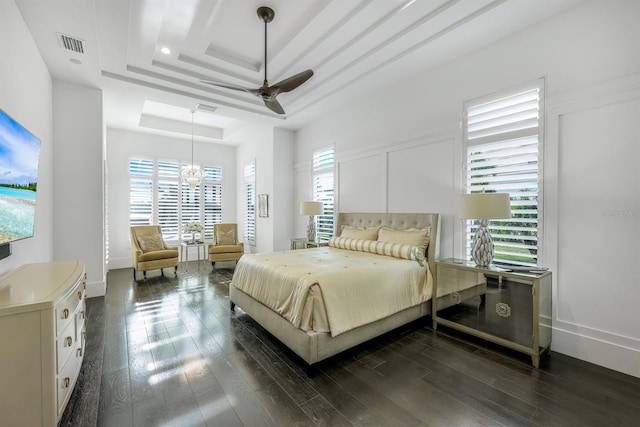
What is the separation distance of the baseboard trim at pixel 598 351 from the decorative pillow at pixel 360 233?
2.21 metres

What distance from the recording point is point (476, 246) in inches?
115

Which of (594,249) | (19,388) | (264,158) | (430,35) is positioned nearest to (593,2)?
(430,35)

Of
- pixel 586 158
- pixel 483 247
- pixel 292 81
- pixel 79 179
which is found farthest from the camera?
pixel 79 179

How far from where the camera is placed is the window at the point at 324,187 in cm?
543

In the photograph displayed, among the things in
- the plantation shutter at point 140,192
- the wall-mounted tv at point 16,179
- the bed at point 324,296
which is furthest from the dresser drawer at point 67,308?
the plantation shutter at point 140,192

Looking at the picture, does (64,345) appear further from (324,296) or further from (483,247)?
(483,247)

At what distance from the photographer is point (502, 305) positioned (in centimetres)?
267

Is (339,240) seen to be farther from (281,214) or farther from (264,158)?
(264,158)

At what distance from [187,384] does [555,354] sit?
3258 millimetres

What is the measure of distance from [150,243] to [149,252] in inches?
11.2

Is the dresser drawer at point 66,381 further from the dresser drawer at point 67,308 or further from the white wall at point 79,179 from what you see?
the white wall at point 79,179

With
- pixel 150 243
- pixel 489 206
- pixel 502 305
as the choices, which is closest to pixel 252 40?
pixel 489 206

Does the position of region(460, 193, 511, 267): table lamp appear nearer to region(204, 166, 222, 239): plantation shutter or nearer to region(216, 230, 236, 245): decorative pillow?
region(216, 230, 236, 245): decorative pillow

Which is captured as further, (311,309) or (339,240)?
(339,240)
